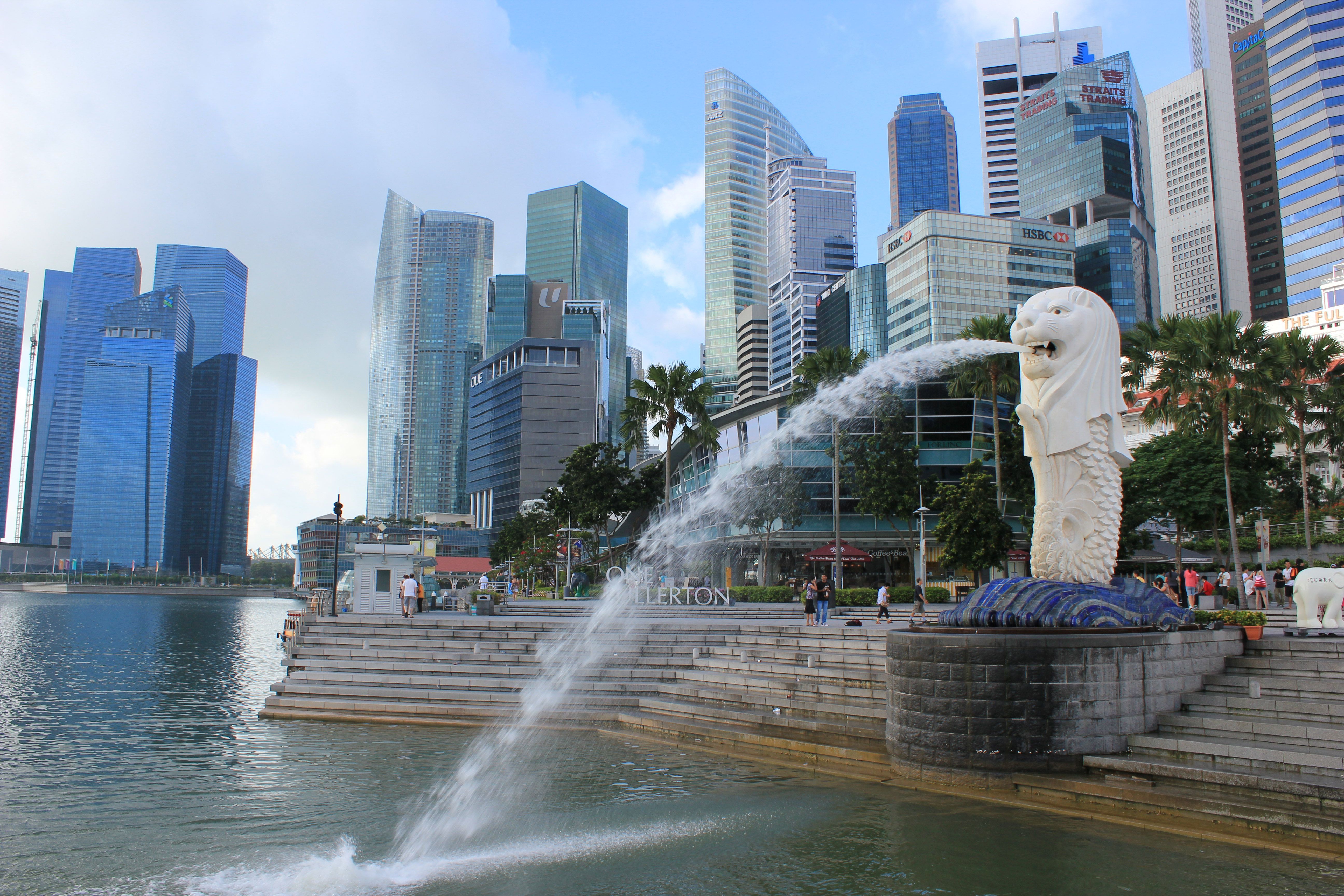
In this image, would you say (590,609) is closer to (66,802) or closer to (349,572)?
(66,802)

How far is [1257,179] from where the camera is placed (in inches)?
6604

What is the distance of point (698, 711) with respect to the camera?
57.8 feet

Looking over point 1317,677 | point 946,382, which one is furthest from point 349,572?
point 1317,677

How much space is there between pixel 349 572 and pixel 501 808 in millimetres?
45181

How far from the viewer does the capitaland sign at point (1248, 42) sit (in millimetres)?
176125

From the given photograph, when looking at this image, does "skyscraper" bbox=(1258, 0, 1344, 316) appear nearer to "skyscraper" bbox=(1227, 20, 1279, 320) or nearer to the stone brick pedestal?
"skyscraper" bbox=(1227, 20, 1279, 320)

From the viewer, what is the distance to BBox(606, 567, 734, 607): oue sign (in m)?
33.3

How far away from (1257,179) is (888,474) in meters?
168

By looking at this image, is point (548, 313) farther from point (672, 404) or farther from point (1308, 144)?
point (672, 404)

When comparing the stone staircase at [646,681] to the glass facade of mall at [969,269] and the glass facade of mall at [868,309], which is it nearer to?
the glass facade of mall at [969,269]

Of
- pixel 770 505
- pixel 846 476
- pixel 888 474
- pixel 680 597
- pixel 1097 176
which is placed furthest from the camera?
pixel 1097 176

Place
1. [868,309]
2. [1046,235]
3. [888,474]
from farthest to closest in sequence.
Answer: [868,309] → [1046,235] → [888,474]

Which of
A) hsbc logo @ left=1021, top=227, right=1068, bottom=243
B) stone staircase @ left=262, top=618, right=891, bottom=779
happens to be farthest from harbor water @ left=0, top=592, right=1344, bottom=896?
hsbc logo @ left=1021, top=227, right=1068, bottom=243

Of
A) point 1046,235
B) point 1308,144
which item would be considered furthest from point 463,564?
point 1308,144
